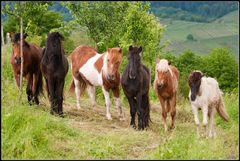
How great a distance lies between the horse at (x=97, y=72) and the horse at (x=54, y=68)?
1117 millimetres

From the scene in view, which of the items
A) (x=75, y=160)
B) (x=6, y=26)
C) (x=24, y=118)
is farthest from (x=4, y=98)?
(x=6, y=26)

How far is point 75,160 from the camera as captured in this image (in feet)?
24.8

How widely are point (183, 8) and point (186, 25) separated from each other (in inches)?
922

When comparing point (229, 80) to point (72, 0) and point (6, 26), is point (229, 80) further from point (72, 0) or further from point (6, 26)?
point (72, 0)

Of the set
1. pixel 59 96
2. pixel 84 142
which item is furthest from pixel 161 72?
pixel 84 142

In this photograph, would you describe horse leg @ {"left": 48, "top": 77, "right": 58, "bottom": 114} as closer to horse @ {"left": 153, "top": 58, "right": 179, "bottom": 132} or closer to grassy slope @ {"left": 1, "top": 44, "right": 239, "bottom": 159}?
grassy slope @ {"left": 1, "top": 44, "right": 239, "bottom": 159}

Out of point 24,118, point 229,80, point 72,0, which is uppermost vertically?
point 72,0

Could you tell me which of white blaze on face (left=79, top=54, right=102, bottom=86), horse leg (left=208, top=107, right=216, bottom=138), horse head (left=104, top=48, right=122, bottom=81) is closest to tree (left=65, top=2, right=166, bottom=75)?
white blaze on face (left=79, top=54, right=102, bottom=86)

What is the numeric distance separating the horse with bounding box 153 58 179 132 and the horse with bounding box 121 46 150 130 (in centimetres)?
33

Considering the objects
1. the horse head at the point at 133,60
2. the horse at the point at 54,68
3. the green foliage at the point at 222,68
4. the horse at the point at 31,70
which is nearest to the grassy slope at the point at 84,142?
the horse at the point at 54,68

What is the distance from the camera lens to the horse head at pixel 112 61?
11656 mm

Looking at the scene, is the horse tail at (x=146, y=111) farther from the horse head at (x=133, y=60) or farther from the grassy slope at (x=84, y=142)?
the horse head at (x=133, y=60)

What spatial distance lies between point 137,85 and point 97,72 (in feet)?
6.67

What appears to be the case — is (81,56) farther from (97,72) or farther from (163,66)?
(163,66)
